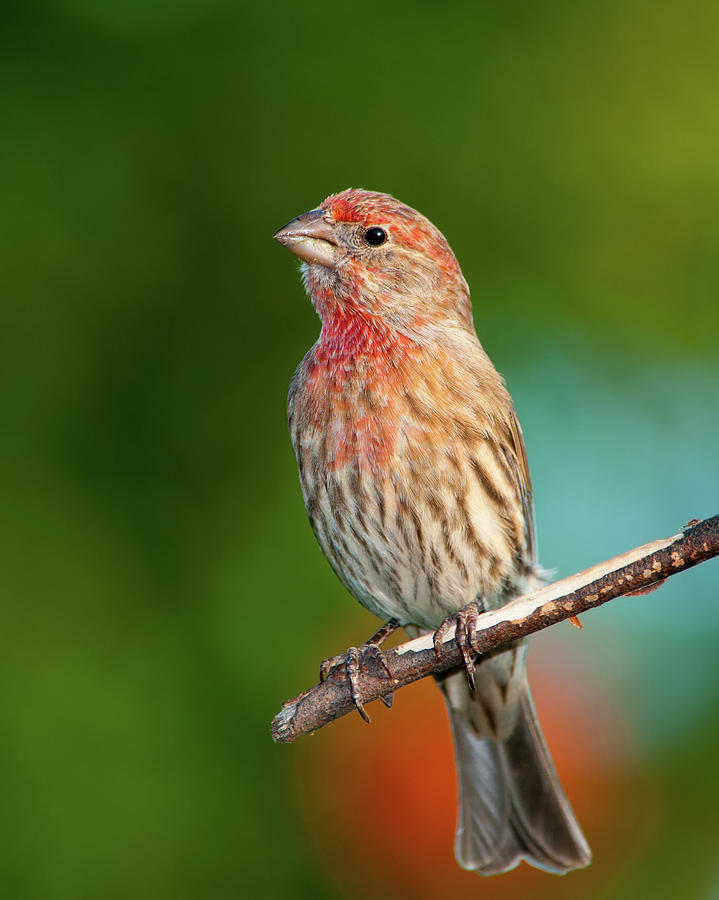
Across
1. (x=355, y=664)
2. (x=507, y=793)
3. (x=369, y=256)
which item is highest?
(x=369, y=256)

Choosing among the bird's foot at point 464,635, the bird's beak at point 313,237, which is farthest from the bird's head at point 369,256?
the bird's foot at point 464,635

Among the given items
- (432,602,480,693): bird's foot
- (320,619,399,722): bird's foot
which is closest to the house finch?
(432,602,480,693): bird's foot

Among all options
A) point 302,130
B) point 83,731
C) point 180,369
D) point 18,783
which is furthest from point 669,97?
point 18,783

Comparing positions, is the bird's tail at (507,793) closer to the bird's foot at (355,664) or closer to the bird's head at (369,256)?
the bird's foot at (355,664)

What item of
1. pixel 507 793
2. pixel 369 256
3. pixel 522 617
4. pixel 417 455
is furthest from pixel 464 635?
pixel 369 256

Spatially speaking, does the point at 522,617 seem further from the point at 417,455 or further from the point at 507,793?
the point at 507,793

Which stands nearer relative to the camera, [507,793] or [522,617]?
[522,617]
